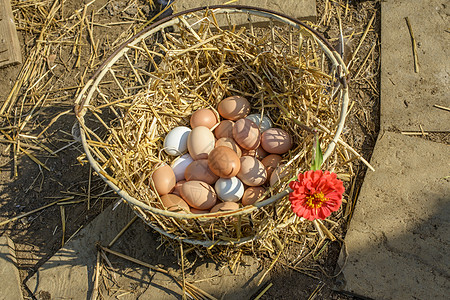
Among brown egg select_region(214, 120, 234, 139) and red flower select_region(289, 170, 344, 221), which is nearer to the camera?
red flower select_region(289, 170, 344, 221)

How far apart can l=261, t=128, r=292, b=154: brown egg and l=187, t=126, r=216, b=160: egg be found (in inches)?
10.5

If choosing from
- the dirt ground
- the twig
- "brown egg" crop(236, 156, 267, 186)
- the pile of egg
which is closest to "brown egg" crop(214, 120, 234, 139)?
the pile of egg

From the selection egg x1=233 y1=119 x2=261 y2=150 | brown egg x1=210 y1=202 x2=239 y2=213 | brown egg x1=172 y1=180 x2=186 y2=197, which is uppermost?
egg x1=233 y1=119 x2=261 y2=150

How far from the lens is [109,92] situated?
245 centimetres

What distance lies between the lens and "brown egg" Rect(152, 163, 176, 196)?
185 cm

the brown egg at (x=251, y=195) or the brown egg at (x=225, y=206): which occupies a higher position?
the brown egg at (x=225, y=206)

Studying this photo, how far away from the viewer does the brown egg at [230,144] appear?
6.38 feet

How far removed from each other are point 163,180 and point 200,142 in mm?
256

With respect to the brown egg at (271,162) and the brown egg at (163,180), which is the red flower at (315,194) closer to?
the brown egg at (271,162)

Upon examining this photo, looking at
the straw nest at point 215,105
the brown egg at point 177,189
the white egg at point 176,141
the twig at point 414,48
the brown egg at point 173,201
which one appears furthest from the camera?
the twig at point 414,48

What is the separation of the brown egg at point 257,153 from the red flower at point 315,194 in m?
0.64

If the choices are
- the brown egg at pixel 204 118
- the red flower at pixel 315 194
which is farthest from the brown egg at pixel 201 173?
the red flower at pixel 315 194

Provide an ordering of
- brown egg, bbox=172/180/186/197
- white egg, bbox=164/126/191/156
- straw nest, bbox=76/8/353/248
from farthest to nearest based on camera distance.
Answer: white egg, bbox=164/126/191/156 < brown egg, bbox=172/180/186/197 < straw nest, bbox=76/8/353/248

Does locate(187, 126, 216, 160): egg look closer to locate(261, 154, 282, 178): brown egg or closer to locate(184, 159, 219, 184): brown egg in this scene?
locate(184, 159, 219, 184): brown egg
